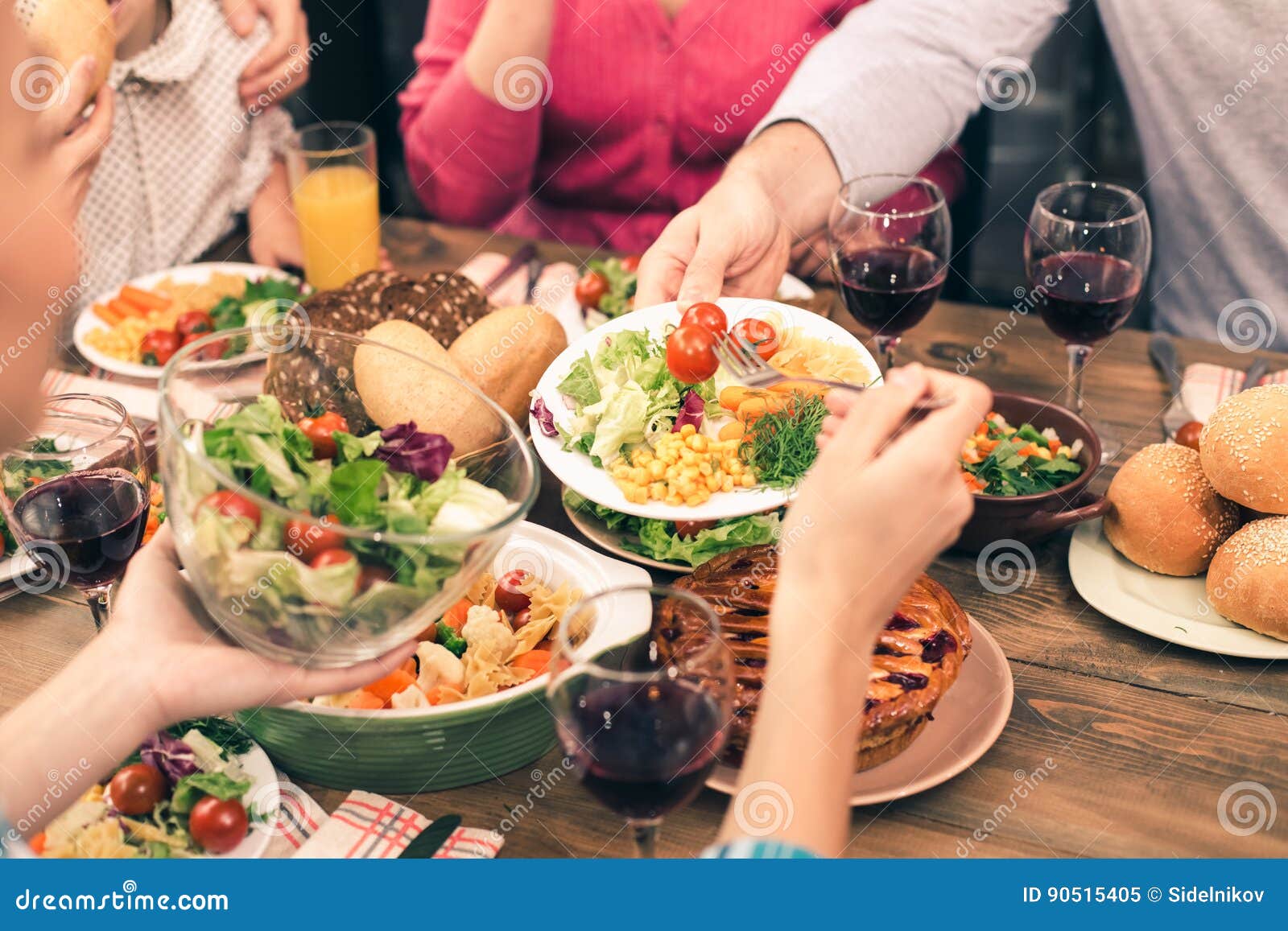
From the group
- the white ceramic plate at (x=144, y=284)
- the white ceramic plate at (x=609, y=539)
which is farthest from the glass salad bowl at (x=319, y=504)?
the white ceramic plate at (x=144, y=284)

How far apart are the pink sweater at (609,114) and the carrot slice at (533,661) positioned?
4.86 ft

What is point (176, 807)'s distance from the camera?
1.15m

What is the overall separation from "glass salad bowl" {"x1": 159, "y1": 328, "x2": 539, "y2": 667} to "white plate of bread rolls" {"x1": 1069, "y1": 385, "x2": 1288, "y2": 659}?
85 cm

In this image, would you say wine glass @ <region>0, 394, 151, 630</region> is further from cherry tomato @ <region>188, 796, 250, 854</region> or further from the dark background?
the dark background

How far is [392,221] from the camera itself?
258 cm

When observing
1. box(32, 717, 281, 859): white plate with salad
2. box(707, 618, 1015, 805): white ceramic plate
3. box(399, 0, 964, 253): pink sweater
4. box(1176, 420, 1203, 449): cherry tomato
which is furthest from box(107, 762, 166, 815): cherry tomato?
box(399, 0, 964, 253): pink sweater

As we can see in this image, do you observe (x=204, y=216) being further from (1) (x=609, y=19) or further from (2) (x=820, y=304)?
(2) (x=820, y=304)

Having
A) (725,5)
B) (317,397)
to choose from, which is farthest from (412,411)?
(725,5)

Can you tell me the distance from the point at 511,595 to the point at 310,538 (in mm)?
465

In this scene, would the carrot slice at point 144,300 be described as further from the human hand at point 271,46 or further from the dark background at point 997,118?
the dark background at point 997,118

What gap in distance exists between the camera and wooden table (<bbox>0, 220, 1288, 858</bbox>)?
46.5 inches

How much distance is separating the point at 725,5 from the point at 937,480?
1969 mm

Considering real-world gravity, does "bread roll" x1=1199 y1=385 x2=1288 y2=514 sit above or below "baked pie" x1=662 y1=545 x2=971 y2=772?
above

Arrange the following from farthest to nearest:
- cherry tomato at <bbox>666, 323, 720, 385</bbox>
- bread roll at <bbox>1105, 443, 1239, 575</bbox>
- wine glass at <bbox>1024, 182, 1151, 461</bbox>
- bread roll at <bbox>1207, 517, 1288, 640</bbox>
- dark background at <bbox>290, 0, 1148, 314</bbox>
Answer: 1. dark background at <bbox>290, 0, 1148, 314</bbox>
2. wine glass at <bbox>1024, 182, 1151, 461</bbox>
3. cherry tomato at <bbox>666, 323, 720, 385</bbox>
4. bread roll at <bbox>1105, 443, 1239, 575</bbox>
5. bread roll at <bbox>1207, 517, 1288, 640</bbox>
